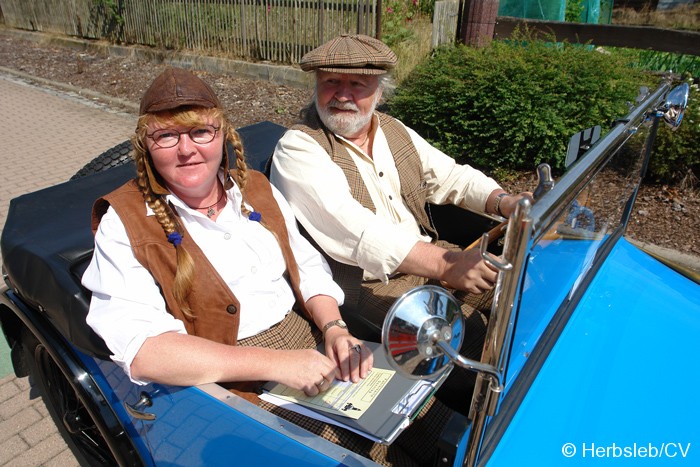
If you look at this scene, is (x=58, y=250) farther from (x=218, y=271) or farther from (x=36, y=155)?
(x=36, y=155)

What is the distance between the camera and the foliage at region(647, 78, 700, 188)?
14.6ft

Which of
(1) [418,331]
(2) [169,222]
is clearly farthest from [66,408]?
(1) [418,331]

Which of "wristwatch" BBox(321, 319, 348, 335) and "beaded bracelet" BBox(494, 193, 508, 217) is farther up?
"beaded bracelet" BBox(494, 193, 508, 217)

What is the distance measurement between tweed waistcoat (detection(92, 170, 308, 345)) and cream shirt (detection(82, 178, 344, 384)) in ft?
0.10

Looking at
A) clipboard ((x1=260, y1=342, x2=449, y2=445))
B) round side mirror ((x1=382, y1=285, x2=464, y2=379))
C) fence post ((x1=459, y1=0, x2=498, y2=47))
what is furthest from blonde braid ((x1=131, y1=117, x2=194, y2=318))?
fence post ((x1=459, y1=0, x2=498, y2=47))

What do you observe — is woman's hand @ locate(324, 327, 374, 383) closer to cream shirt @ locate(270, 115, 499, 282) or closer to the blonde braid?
cream shirt @ locate(270, 115, 499, 282)

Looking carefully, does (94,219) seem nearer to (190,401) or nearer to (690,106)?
(190,401)

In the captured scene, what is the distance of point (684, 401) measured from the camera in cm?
142

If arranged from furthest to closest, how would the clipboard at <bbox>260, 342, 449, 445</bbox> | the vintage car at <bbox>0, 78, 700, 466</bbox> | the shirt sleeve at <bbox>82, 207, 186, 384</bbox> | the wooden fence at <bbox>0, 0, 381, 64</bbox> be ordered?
1. the wooden fence at <bbox>0, 0, 381, 64</bbox>
2. the shirt sleeve at <bbox>82, 207, 186, 384</bbox>
3. the clipboard at <bbox>260, 342, 449, 445</bbox>
4. the vintage car at <bbox>0, 78, 700, 466</bbox>

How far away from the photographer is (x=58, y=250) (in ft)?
6.06

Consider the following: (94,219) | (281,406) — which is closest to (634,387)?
(281,406)

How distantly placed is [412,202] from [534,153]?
9.53 ft

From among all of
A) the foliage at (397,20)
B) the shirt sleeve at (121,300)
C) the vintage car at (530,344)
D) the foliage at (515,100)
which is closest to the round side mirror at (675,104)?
the vintage car at (530,344)

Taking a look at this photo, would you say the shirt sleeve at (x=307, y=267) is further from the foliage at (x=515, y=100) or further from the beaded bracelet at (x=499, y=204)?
the foliage at (x=515, y=100)
